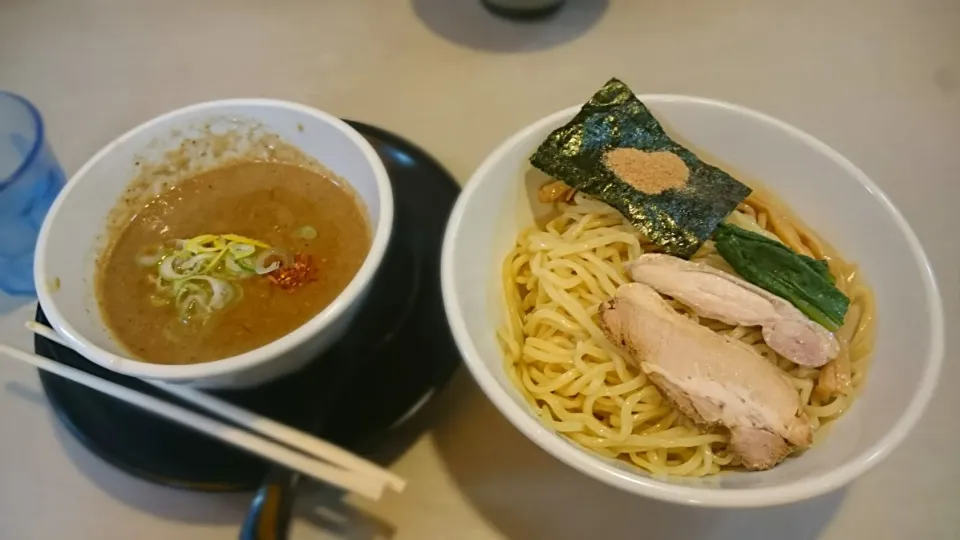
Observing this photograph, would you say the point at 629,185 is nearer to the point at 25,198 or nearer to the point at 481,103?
the point at 481,103

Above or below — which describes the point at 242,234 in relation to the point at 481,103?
below

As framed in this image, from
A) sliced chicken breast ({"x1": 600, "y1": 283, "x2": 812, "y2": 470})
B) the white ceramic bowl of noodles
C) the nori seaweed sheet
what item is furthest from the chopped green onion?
sliced chicken breast ({"x1": 600, "y1": 283, "x2": 812, "y2": 470})

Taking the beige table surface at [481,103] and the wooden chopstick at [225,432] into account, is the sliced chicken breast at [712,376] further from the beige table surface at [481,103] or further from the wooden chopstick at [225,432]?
the wooden chopstick at [225,432]

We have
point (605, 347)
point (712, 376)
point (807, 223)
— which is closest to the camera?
point (712, 376)

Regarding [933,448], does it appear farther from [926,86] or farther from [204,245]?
[204,245]

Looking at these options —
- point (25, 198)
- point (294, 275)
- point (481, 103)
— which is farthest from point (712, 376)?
point (25, 198)

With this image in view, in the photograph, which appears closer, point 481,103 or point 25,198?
point 25,198

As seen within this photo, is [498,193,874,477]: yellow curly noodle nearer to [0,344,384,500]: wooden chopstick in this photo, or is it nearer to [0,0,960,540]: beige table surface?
[0,0,960,540]: beige table surface
